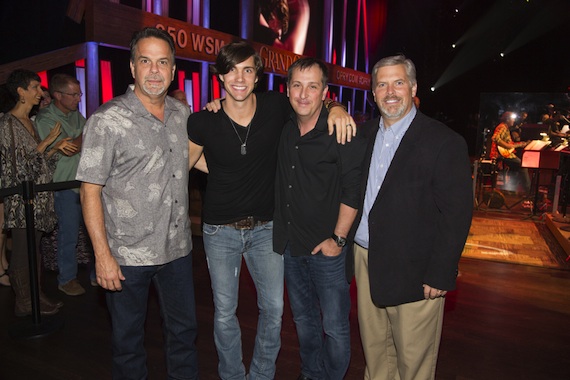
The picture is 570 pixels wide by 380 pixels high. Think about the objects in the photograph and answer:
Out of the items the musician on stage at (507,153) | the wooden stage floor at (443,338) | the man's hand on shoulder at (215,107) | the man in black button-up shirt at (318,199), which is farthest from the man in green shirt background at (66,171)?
the musician on stage at (507,153)

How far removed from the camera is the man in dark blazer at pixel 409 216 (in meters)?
1.93

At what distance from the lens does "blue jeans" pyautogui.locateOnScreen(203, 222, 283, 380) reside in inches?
90.0

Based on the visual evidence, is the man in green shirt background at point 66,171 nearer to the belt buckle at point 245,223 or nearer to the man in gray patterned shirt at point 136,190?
the man in gray patterned shirt at point 136,190

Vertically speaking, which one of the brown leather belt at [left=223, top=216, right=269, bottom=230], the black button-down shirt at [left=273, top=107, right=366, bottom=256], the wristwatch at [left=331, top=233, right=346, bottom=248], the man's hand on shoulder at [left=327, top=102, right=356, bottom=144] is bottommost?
the wristwatch at [left=331, top=233, right=346, bottom=248]

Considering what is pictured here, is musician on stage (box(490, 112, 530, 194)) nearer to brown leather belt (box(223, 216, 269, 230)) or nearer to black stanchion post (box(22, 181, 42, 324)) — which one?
brown leather belt (box(223, 216, 269, 230))

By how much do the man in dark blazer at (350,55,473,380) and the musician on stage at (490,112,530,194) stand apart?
26.9 ft

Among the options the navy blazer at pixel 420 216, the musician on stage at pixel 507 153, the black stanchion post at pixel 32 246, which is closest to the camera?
the navy blazer at pixel 420 216

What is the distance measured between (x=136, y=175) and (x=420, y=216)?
1331 mm

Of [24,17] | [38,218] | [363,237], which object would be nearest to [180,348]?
[363,237]

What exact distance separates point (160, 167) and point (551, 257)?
17.2 ft

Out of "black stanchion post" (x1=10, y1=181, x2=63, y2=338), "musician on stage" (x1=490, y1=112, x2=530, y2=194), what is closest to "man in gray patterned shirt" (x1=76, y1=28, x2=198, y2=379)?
"black stanchion post" (x1=10, y1=181, x2=63, y2=338)

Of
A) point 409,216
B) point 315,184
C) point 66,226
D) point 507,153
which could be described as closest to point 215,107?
point 315,184

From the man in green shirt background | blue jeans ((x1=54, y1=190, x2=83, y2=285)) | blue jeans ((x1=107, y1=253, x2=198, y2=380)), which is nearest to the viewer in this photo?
blue jeans ((x1=107, y1=253, x2=198, y2=380))

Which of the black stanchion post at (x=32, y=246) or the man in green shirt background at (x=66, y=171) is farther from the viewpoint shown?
the man in green shirt background at (x=66, y=171)
